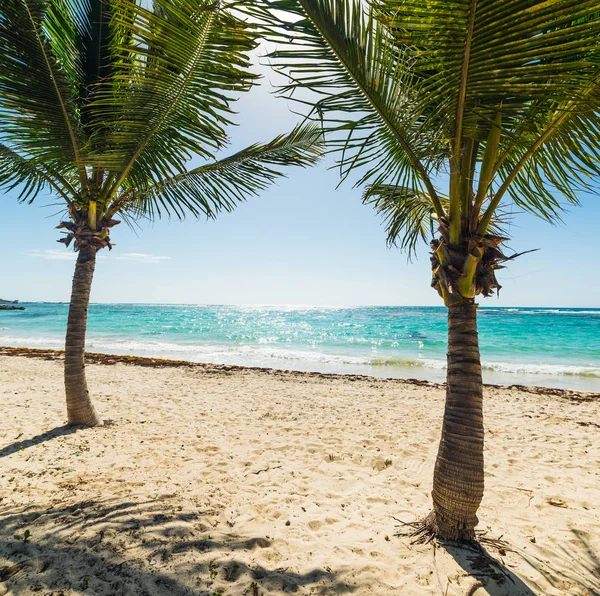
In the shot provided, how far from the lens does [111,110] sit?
3.87 m

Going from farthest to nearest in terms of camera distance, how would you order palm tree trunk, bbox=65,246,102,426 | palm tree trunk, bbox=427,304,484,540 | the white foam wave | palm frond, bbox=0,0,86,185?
the white foam wave
palm tree trunk, bbox=65,246,102,426
palm frond, bbox=0,0,86,185
palm tree trunk, bbox=427,304,484,540

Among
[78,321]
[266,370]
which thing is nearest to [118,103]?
[78,321]

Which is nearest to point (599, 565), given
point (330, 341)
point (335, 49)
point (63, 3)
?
point (335, 49)

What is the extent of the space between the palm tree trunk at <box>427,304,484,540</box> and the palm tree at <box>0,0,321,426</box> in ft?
8.79

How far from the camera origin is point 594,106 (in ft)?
7.72

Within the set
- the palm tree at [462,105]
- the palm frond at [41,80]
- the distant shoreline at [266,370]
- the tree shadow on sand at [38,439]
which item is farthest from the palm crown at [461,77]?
the distant shoreline at [266,370]

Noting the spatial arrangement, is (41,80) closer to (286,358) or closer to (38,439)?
(38,439)

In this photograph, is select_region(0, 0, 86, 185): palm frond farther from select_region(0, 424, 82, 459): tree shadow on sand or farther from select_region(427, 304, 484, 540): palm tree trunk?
select_region(427, 304, 484, 540): palm tree trunk

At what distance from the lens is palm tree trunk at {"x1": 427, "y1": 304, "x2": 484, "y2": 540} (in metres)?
2.69

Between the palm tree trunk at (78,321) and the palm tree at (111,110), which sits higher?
the palm tree at (111,110)

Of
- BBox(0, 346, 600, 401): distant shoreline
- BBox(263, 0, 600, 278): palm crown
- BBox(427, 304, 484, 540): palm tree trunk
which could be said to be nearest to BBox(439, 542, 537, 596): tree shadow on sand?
BBox(427, 304, 484, 540): palm tree trunk

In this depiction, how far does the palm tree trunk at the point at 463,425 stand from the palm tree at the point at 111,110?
2.68m

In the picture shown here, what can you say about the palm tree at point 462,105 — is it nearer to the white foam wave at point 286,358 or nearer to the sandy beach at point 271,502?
the sandy beach at point 271,502

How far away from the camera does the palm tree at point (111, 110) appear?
3.14 m
